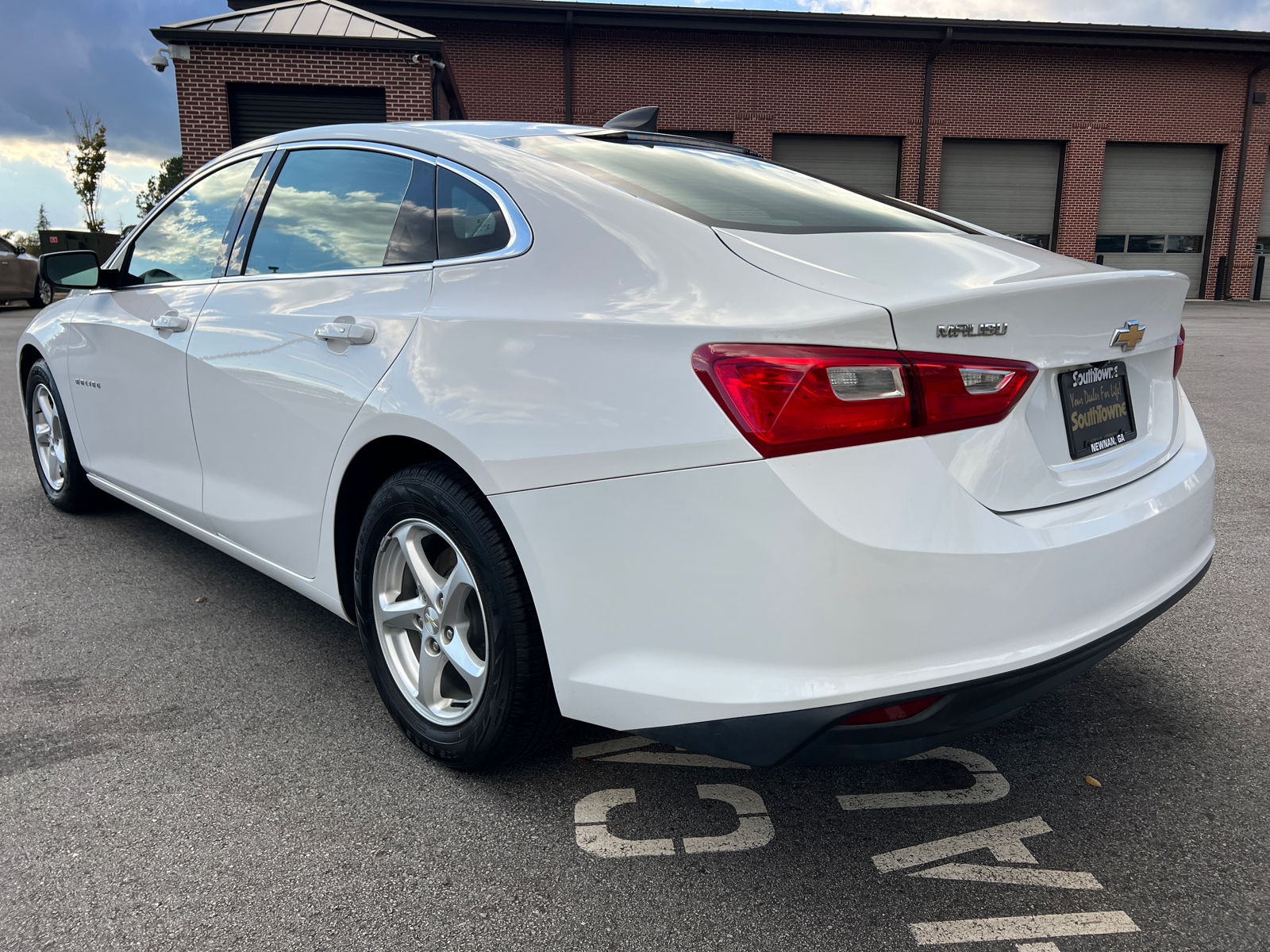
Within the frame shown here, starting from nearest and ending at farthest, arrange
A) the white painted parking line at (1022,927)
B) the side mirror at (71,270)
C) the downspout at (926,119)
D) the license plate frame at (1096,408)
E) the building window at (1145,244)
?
the white painted parking line at (1022,927)
the license plate frame at (1096,408)
the side mirror at (71,270)
the downspout at (926,119)
the building window at (1145,244)

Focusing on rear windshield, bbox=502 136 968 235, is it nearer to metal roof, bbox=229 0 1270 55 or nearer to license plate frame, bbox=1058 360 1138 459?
license plate frame, bbox=1058 360 1138 459

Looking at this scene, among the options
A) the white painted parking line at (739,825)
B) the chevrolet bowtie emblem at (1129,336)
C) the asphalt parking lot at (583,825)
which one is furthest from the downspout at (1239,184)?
the white painted parking line at (739,825)

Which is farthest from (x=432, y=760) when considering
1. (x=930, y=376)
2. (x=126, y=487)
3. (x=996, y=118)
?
(x=996, y=118)

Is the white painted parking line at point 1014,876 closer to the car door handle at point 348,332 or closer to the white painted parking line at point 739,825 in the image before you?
the white painted parking line at point 739,825

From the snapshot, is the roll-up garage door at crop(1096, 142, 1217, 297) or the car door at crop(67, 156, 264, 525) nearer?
the car door at crop(67, 156, 264, 525)

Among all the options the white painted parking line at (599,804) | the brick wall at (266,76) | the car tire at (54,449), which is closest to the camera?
the white painted parking line at (599,804)

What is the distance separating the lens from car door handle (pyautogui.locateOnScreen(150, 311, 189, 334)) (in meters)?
3.10

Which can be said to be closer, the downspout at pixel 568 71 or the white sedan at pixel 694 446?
the white sedan at pixel 694 446

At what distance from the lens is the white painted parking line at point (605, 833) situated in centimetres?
205

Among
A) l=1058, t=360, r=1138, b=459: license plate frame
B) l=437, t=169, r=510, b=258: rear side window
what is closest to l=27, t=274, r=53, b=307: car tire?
l=437, t=169, r=510, b=258: rear side window

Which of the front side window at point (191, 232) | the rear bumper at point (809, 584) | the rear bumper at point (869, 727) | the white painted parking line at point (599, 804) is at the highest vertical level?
the front side window at point (191, 232)

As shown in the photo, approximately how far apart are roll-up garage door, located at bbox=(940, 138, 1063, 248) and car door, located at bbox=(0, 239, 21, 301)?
72.3 feet

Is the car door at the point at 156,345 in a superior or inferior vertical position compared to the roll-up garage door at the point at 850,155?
inferior

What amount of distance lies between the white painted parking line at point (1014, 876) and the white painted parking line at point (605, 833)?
553 millimetres
